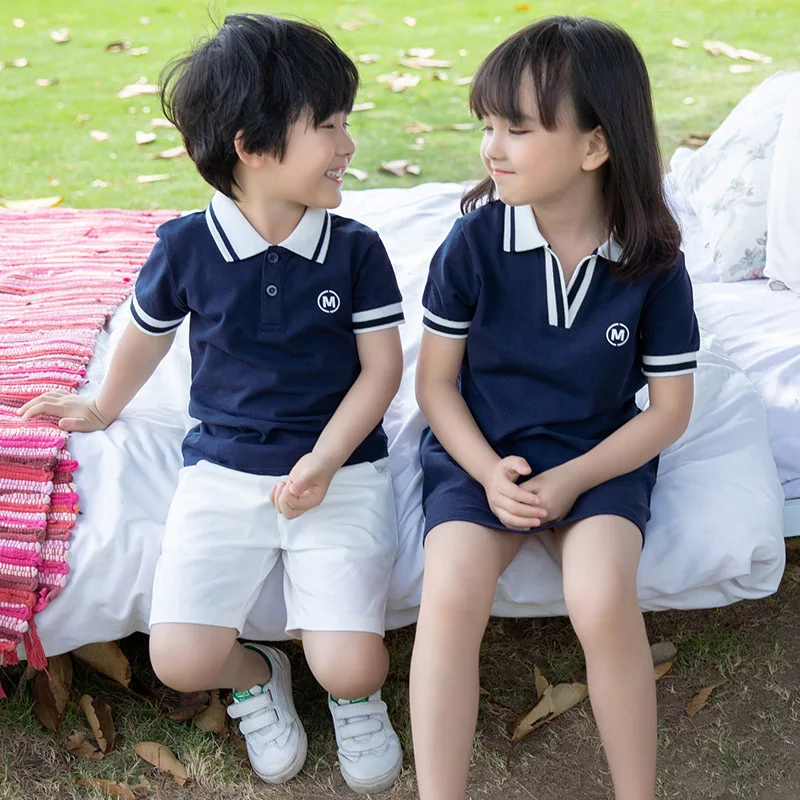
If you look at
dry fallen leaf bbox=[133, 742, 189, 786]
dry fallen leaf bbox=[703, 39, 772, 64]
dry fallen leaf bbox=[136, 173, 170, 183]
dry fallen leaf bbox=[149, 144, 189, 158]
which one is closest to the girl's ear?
dry fallen leaf bbox=[133, 742, 189, 786]

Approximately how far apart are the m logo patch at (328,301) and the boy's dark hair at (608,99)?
0.36 meters

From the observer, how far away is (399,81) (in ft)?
16.1

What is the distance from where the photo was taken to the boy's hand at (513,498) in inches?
62.6

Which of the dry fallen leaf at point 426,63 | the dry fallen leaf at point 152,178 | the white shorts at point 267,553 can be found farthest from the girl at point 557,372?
the dry fallen leaf at point 426,63

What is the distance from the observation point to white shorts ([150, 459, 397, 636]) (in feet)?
5.32

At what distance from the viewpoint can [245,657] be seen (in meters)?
1.72

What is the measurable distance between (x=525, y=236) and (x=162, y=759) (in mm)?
1022

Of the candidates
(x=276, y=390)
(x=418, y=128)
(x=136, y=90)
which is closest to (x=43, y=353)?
(x=276, y=390)

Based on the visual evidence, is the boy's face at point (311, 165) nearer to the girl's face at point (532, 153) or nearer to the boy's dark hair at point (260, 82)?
the boy's dark hair at point (260, 82)

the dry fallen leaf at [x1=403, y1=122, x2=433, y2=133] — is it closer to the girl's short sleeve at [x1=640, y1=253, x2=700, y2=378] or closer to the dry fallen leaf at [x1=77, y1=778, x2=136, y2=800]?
the girl's short sleeve at [x1=640, y1=253, x2=700, y2=378]

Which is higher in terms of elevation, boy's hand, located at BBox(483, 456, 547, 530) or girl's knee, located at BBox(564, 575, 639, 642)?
boy's hand, located at BBox(483, 456, 547, 530)

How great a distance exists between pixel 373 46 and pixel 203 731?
4281 mm

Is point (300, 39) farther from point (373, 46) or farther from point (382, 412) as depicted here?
point (373, 46)

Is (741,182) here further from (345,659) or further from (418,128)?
(418,128)
